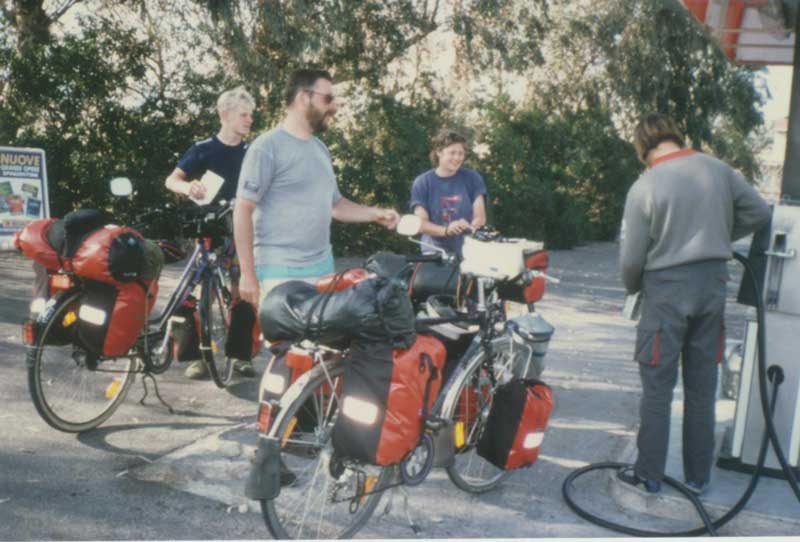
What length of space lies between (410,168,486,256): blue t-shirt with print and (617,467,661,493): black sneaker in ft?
6.92

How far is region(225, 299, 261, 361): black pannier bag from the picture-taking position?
512cm

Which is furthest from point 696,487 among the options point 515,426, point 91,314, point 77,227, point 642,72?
point 642,72

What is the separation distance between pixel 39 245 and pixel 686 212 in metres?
3.14

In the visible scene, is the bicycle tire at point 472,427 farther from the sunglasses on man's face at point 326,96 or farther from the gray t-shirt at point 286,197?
the sunglasses on man's face at point 326,96

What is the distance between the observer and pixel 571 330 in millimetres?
8656

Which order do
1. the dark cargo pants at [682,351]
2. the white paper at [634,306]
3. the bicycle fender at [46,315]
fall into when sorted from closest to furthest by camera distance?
the dark cargo pants at [682,351], the white paper at [634,306], the bicycle fender at [46,315]

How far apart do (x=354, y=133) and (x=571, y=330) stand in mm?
6212

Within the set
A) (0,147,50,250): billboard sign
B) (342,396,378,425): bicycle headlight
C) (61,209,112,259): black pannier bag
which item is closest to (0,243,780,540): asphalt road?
(342,396,378,425): bicycle headlight

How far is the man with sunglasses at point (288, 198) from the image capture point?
373 cm

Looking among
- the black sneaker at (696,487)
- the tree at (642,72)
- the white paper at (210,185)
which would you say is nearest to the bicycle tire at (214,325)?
the white paper at (210,185)

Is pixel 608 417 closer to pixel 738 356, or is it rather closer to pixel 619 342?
pixel 738 356

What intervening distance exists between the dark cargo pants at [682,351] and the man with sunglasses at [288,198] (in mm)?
1289

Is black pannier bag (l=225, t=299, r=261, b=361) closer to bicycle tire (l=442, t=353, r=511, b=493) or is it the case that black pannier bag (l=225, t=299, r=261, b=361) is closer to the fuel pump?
bicycle tire (l=442, t=353, r=511, b=493)

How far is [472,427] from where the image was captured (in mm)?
3822
